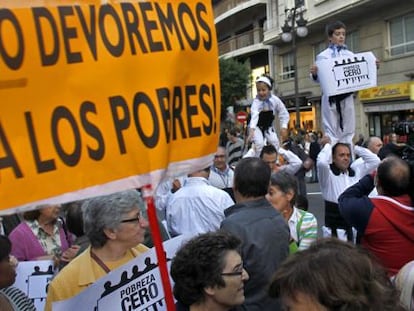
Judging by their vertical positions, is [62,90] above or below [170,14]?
below

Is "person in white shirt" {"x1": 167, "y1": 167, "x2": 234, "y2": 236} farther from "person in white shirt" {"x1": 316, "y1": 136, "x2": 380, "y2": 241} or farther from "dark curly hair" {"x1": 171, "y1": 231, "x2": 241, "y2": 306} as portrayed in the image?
"dark curly hair" {"x1": 171, "y1": 231, "x2": 241, "y2": 306}

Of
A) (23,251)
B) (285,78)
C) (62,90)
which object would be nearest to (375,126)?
(285,78)

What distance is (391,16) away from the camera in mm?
23719

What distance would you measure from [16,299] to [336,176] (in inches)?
154

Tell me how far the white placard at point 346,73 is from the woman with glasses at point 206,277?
493 centimetres

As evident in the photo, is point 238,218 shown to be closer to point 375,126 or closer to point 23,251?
point 23,251

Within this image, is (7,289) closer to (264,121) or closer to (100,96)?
(100,96)

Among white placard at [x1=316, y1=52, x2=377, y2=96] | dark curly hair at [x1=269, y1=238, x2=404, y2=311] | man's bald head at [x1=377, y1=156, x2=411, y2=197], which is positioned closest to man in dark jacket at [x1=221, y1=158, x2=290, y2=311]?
man's bald head at [x1=377, y1=156, x2=411, y2=197]

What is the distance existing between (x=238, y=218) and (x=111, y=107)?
4.37ft

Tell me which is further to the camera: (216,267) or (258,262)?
(258,262)

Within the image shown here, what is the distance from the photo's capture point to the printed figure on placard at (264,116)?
29.8 feet

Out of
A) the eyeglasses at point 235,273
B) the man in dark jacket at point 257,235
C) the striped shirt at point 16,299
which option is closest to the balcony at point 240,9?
the man in dark jacket at point 257,235

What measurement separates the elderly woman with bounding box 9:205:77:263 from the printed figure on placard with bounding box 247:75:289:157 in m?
5.04

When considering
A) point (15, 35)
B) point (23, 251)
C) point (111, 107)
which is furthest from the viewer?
point (23, 251)
